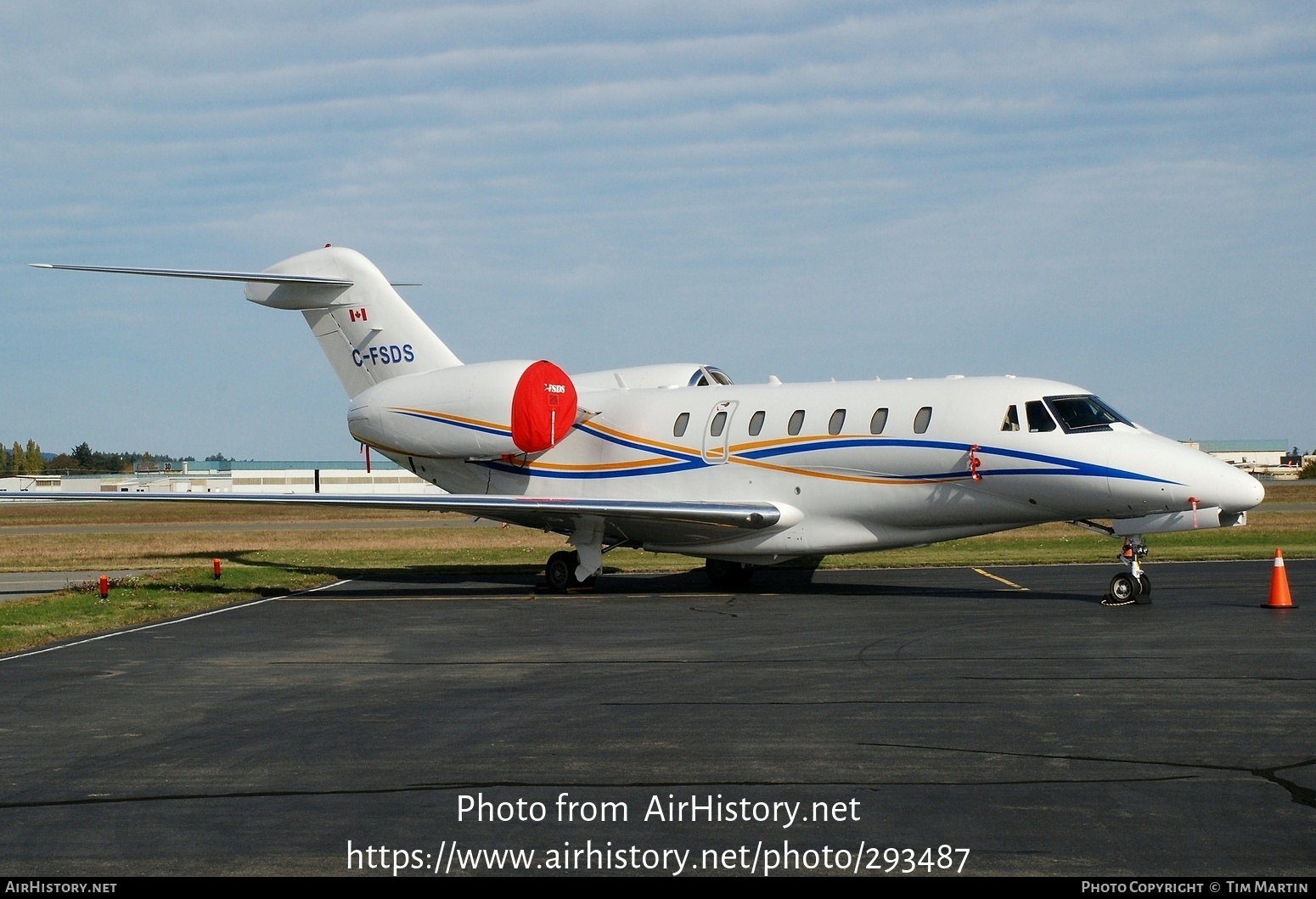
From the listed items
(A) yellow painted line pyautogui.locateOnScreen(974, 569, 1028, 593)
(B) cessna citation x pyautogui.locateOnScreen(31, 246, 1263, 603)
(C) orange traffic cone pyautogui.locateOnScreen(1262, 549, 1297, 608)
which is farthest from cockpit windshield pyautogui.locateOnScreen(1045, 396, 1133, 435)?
(A) yellow painted line pyautogui.locateOnScreen(974, 569, 1028, 593)

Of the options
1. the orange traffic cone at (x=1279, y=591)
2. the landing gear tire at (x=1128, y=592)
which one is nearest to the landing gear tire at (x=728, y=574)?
the landing gear tire at (x=1128, y=592)

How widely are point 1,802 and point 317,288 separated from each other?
62.0 ft

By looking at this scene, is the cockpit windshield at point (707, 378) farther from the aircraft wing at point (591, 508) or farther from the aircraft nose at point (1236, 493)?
the aircraft nose at point (1236, 493)

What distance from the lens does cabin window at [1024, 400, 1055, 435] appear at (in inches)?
736

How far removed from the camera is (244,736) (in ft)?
32.7

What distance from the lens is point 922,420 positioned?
1980 centimetres

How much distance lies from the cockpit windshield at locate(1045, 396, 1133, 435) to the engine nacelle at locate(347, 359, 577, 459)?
8.86 m

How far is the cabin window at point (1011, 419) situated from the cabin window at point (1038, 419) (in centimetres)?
15

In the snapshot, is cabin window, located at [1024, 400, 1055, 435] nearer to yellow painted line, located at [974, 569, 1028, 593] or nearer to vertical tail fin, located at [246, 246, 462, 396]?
yellow painted line, located at [974, 569, 1028, 593]

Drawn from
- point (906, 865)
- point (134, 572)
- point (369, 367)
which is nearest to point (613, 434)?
point (369, 367)

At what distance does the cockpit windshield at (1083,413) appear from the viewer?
1855 cm

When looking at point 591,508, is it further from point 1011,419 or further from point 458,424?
point 1011,419

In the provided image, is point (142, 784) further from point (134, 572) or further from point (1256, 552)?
point (1256, 552)

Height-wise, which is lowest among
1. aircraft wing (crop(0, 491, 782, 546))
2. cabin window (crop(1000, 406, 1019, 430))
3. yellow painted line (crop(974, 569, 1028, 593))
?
yellow painted line (crop(974, 569, 1028, 593))
